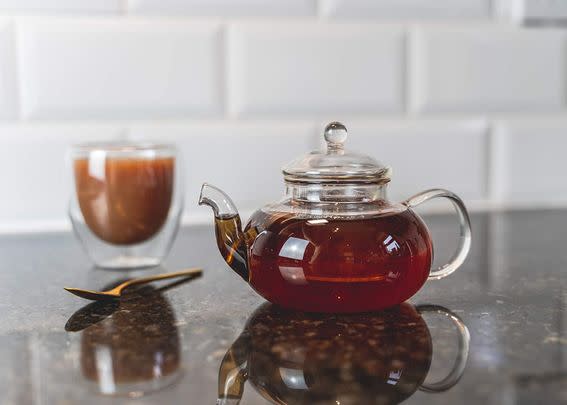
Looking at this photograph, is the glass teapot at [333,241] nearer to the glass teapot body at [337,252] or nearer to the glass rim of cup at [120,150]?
the glass teapot body at [337,252]

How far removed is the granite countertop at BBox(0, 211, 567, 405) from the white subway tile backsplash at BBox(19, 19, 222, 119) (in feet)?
1.34

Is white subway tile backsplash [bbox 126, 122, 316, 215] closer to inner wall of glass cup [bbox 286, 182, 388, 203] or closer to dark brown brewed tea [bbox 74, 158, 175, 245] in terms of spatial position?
dark brown brewed tea [bbox 74, 158, 175, 245]

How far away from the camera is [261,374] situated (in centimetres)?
47

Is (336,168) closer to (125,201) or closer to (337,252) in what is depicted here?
(337,252)

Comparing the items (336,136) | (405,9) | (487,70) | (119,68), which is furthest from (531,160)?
(336,136)

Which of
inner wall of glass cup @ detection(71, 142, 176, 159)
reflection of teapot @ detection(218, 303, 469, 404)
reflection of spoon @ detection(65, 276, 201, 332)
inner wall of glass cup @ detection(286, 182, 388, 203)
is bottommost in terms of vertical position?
reflection of spoon @ detection(65, 276, 201, 332)

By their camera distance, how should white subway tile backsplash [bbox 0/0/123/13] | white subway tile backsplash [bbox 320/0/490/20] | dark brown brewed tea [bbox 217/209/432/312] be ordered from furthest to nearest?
white subway tile backsplash [bbox 320/0/490/20]
white subway tile backsplash [bbox 0/0/123/13]
dark brown brewed tea [bbox 217/209/432/312]

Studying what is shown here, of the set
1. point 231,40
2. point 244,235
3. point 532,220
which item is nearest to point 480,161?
point 532,220

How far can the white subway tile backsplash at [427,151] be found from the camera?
1252mm

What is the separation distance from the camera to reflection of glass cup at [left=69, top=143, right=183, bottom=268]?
84 centimetres

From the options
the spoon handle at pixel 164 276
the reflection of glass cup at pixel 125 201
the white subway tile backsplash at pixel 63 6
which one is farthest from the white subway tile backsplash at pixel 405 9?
the spoon handle at pixel 164 276

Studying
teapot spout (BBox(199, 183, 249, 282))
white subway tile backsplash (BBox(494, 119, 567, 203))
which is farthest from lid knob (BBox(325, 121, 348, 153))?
white subway tile backsplash (BBox(494, 119, 567, 203))

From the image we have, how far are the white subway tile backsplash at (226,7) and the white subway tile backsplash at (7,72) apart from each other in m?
0.18

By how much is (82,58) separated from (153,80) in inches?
4.3
